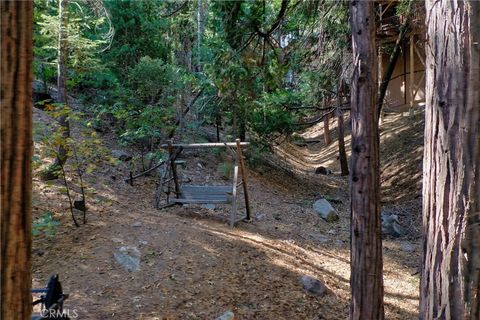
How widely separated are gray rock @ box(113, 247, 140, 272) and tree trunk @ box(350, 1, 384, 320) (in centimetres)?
300

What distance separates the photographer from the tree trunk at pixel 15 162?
6.37 ft

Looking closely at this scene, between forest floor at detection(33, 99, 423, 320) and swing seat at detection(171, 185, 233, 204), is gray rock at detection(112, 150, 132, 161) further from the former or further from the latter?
swing seat at detection(171, 185, 233, 204)

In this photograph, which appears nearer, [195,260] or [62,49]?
[195,260]

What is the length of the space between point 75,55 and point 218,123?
7047 mm

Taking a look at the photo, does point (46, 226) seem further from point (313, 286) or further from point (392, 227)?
point (392, 227)

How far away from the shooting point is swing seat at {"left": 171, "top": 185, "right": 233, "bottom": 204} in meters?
8.23

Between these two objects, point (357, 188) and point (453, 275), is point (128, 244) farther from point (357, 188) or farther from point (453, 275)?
point (453, 275)

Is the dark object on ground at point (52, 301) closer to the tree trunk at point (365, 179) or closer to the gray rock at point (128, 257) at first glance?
the tree trunk at point (365, 179)

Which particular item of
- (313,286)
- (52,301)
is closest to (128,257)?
(313,286)

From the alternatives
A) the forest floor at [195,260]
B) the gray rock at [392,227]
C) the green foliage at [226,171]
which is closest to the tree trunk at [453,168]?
the forest floor at [195,260]

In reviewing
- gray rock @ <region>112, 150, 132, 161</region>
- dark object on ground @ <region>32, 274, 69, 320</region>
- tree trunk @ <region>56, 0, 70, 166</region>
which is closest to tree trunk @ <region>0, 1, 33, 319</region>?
dark object on ground @ <region>32, 274, 69, 320</region>

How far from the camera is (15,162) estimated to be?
1.97 meters

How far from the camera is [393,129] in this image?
1836cm

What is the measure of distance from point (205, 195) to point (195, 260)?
2.34m
